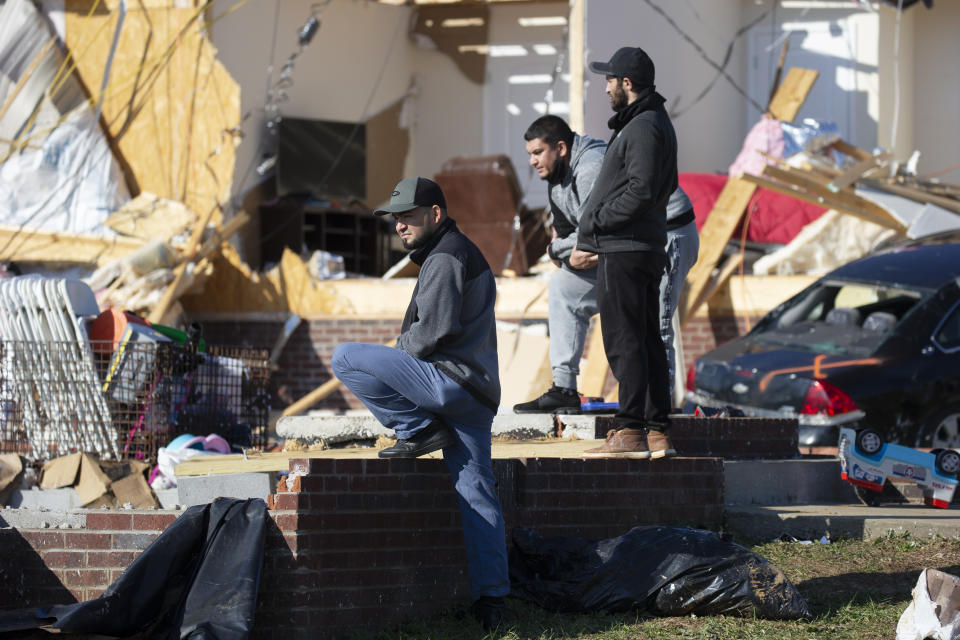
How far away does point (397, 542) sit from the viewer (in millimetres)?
5176

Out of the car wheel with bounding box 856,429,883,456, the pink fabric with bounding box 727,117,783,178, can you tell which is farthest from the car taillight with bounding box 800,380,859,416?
the pink fabric with bounding box 727,117,783,178

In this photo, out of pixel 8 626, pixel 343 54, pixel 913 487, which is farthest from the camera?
pixel 343 54

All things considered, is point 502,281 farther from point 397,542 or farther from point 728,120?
point 397,542

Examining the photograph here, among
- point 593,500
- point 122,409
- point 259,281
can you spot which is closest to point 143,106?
point 259,281

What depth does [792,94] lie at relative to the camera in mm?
14805

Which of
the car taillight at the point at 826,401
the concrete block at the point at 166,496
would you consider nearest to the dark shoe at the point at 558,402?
the concrete block at the point at 166,496

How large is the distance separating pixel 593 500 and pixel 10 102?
9918mm

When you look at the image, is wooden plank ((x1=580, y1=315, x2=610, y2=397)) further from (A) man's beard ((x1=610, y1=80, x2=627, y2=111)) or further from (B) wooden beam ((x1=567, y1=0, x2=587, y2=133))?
(A) man's beard ((x1=610, y1=80, x2=627, y2=111))

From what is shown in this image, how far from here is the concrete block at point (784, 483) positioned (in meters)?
6.94

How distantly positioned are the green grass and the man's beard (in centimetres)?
228

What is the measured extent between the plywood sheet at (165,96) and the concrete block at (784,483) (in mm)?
7879

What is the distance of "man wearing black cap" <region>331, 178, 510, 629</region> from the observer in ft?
15.8

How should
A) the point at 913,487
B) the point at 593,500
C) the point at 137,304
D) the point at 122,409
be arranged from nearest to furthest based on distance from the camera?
the point at 593,500 → the point at 913,487 → the point at 122,409 → the point at 137,304

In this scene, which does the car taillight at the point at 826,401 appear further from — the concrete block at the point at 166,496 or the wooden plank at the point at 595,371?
the concrete block at the point at 166,496
